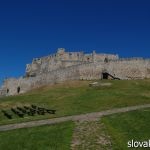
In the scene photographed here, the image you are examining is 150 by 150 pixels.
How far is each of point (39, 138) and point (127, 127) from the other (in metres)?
6.85

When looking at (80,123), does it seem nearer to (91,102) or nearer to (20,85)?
(91,102)

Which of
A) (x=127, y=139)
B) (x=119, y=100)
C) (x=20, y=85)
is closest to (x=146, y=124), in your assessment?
(x=127, y=139)

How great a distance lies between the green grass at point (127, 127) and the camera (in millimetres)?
24547

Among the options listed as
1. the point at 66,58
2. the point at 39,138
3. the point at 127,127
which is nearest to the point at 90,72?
the point at 66,58

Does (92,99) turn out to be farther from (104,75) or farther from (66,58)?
(66,58)

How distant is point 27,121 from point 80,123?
569cm

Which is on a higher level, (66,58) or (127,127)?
(66,58)

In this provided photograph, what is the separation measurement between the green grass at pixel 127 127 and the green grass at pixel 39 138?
3.00m

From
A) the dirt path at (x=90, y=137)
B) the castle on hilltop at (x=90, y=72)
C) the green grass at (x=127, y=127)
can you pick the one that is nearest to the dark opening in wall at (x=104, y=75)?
the castle on hilltop at (x=90, y=72)

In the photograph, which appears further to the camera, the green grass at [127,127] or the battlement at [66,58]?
the battlement at [66,58]

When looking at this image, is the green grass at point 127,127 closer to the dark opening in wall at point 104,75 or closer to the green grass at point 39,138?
the green grass at point 39,138

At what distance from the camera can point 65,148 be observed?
22.9 meters

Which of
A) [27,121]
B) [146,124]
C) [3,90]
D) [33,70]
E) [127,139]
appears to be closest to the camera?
[127,139]

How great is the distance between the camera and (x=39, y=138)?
26.1 meters
